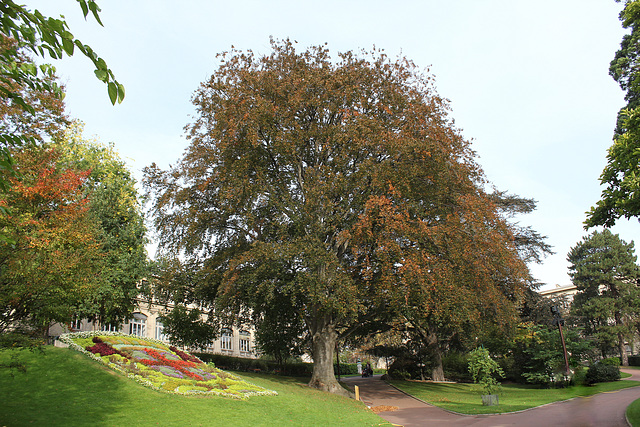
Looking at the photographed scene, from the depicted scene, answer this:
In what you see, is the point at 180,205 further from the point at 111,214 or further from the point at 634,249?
the point at 634,249

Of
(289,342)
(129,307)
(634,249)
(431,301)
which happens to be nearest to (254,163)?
(431,301)

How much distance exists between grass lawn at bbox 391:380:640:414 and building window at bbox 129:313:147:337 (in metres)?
26.8

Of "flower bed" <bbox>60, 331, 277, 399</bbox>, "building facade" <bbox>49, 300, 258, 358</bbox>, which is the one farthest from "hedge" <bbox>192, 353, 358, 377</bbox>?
"flower bed" <bbox>60, 331, 277, 399</bbox>

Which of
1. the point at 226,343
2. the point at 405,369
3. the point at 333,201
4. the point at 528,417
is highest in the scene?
the point at 333,201

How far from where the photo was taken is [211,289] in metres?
25.4

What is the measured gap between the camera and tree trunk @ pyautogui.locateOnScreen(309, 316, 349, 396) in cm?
2291

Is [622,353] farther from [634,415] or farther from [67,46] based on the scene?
[67,46]

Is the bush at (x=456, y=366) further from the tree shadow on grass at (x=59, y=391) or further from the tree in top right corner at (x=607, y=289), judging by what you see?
the tree shadow on grass at (x=59, y=391)

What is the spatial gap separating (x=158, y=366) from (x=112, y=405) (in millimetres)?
5709

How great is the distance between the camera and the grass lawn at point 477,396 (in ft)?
57.5

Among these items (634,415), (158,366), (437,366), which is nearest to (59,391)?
(158,366)

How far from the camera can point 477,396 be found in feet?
81.6

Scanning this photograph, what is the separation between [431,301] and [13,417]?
15.8 m

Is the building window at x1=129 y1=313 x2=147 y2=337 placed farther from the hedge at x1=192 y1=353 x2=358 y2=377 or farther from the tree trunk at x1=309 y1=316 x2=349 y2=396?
the tree trunk at x1=309 y1=316 x2=349 y2=396
